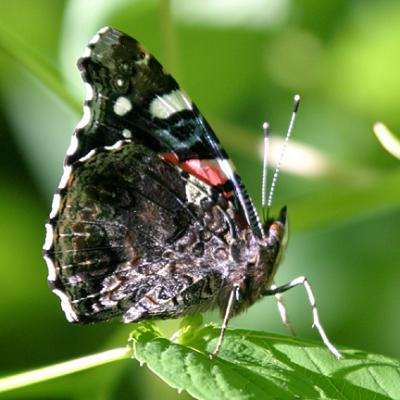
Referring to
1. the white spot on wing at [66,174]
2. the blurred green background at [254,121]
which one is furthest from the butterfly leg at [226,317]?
the blurred green background at [254,121]

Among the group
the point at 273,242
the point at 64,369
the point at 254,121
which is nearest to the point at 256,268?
the point at 273,242

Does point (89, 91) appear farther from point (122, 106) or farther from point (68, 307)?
point (68, 307)

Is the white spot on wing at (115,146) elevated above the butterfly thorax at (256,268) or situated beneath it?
elevated above

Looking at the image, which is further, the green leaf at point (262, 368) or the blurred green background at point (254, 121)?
the blurred green background at point (254, 121)

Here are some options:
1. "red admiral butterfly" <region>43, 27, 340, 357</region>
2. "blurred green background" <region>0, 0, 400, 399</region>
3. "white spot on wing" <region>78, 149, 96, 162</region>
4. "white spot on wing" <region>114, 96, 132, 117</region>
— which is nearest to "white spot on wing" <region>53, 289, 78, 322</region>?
"red admiral butterfly" <region>43, 27, 340, 357</region>

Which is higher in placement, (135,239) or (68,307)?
(135,239)

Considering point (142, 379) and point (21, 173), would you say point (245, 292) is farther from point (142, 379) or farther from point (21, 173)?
point (21, 173)

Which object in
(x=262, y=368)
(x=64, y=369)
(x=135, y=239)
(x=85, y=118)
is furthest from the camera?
(x=135, y=239)

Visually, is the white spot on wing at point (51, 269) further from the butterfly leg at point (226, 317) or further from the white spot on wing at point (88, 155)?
the butterfly leg at point (226, 317)
